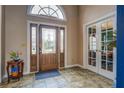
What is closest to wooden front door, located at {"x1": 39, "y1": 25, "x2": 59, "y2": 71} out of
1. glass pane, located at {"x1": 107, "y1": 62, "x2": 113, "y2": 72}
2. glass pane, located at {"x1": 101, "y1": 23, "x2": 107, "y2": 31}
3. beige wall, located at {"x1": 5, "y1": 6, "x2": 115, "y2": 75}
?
beige wall, located at {"x1": 5, "y1": 6, "x2": 115, "y2": 75}

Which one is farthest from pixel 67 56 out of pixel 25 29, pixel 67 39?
pixel 25 29

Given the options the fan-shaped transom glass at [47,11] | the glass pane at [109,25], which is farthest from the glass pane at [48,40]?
the glass pane at [109,25]

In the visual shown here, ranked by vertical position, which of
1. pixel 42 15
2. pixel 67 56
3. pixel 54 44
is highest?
pixel 42 15

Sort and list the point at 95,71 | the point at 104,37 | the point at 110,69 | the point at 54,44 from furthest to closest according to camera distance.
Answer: the point at 54,44 < the point at 95,71 < the point at 104,37 < the point at 110,69

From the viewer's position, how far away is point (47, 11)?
4512 millimetres

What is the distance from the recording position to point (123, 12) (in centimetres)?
151

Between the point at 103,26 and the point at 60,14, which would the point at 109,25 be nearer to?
the point at 103,26

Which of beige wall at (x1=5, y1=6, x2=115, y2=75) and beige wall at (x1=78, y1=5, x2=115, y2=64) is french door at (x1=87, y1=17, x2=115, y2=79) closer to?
beige wall at (x1=78, y1=5, x2=115, y2=64)

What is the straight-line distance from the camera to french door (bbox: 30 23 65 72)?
4184 millimetres

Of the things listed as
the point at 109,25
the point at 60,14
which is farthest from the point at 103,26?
the point at 60,14

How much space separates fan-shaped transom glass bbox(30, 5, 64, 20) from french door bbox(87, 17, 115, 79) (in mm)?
1520

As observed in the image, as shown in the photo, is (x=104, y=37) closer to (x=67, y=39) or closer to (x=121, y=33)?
(x=67, y=39)

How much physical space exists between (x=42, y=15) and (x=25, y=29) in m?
0.97

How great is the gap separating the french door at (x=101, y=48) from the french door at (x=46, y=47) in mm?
1295
